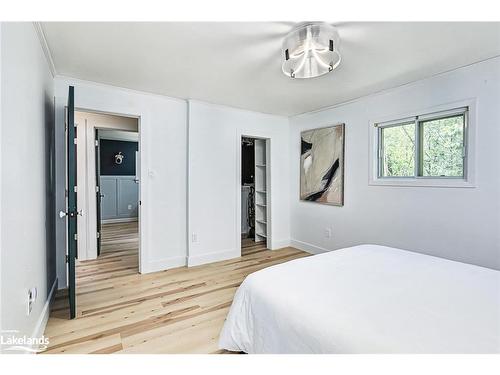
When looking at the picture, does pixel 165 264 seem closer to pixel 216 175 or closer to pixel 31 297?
pixel 216 175

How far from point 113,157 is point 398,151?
674cm

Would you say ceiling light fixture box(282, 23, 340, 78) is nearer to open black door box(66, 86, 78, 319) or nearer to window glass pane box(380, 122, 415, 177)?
window glass pane box(380, 122, 415, 177)

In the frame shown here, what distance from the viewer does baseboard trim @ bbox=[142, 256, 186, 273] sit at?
10.1 feet

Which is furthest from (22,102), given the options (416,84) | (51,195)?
(416,84)

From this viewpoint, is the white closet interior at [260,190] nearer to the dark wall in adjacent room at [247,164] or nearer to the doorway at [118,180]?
the dark wall in adjacent room at [247,164]

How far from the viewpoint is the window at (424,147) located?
2432 millimetres

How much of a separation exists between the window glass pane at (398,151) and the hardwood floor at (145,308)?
6.24 ft

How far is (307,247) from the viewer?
3.96 metres

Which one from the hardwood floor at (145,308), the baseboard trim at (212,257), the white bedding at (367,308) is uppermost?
the white bedding at (367,308)

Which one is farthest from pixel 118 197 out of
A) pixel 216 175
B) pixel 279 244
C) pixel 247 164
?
pixel 279 244

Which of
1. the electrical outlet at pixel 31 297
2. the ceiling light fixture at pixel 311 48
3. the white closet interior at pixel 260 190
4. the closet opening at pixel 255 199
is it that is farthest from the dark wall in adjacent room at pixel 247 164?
the electrical outlet at pixel 31 297

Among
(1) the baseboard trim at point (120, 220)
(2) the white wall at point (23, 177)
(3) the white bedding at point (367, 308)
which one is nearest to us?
(3) the white bedding at point (367, 308)
